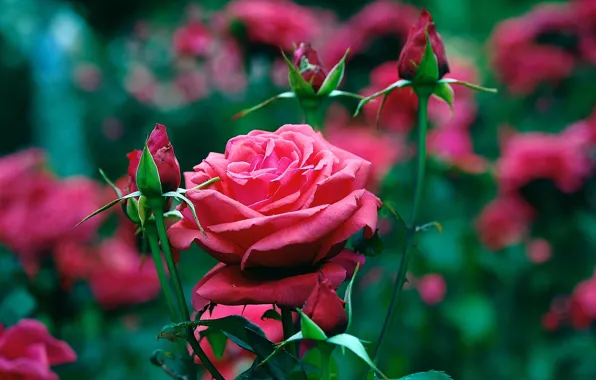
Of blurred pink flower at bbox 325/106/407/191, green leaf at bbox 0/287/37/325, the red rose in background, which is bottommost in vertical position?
blurred pink flower at bbox 325/106/407/191

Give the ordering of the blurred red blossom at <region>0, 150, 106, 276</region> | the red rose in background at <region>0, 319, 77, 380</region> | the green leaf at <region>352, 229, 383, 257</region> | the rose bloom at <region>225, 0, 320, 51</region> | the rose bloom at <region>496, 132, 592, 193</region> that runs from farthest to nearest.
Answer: the rose bloom at <region>225, 0, 320, 51</region> → the rose bloom at <region>496, 132, 592, 193</region> → the blurred red blossom at <region>0, 150, 106, 276</region> → the red rose in background at <region>0, 319, 77, 380</region> → the green leaf at <region>352, 229, 383, 257</region>

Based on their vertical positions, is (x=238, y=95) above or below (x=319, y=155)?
below

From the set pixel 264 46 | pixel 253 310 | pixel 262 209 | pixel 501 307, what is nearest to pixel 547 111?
pixel 501 307

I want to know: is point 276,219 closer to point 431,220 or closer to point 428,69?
point 428,69

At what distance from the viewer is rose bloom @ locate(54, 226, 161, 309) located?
5.10 feet

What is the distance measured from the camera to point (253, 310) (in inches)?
29.6

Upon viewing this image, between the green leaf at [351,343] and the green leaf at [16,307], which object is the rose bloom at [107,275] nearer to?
the green leaf at [16,307]

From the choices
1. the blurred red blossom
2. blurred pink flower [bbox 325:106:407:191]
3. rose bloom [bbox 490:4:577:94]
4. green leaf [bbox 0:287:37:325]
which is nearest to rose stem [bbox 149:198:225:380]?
green leaf [bbox 0:287:37:325]

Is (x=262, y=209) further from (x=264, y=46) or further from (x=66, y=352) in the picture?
(x=264, y=46)

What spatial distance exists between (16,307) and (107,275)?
63 cm

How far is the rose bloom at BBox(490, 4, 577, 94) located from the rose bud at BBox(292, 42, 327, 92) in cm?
147

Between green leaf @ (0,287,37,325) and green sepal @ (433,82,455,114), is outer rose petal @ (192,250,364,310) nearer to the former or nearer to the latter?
green sepal @ (433,82,455,114)

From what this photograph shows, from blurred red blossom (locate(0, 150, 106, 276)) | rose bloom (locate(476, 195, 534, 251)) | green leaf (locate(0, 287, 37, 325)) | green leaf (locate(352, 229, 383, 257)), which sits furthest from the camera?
rose bloom (locate(476, 195, 534, 251))

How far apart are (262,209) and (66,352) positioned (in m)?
0.41
